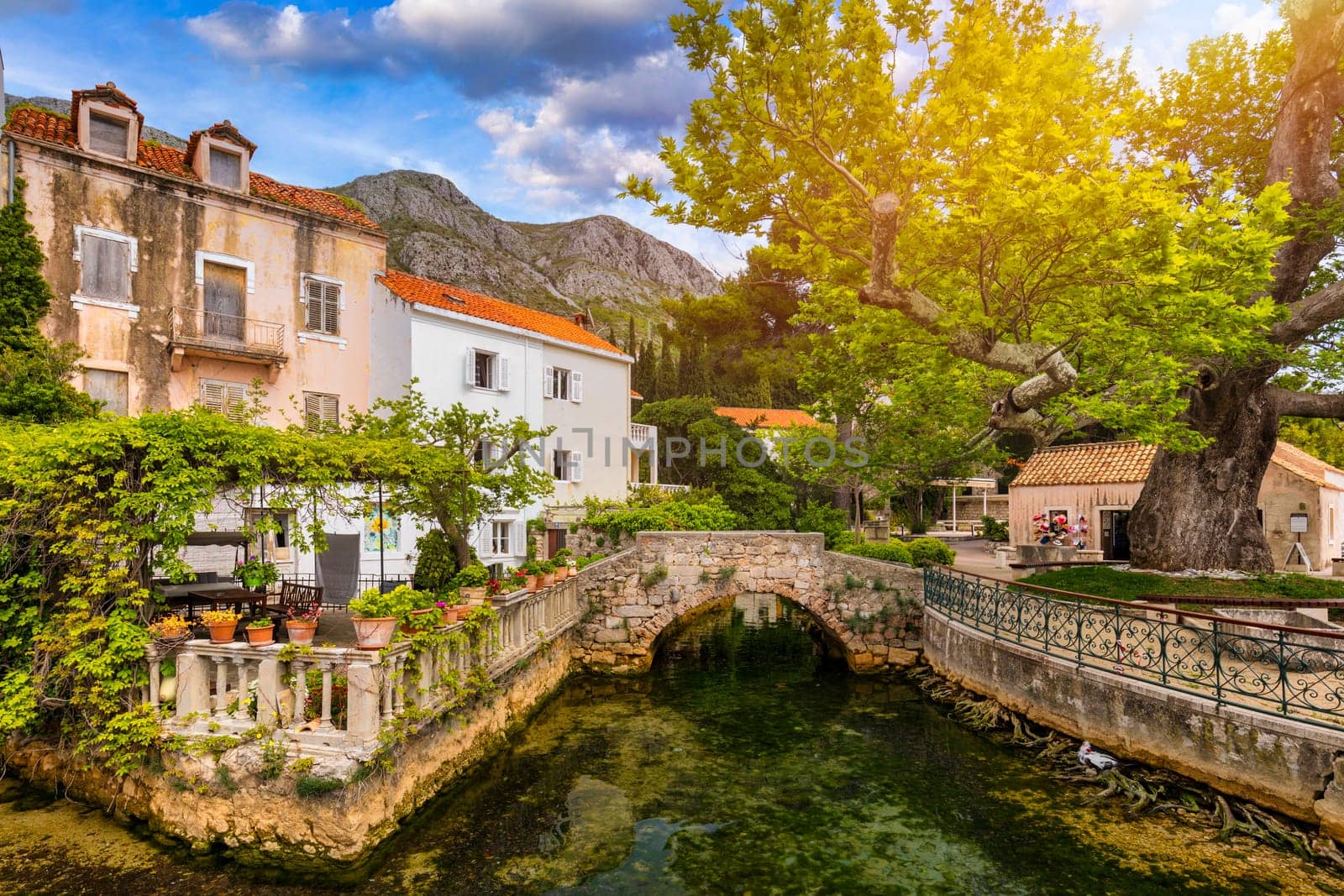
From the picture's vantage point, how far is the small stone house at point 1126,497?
19.1m

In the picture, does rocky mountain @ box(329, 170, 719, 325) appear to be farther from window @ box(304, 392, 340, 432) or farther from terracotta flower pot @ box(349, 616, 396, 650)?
terracotta flower pot @ box(349, 616, 396, 650)

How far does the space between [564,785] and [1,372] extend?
15.7 meters

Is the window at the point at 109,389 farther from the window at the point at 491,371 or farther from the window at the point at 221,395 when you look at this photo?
the window at the point at 491,371

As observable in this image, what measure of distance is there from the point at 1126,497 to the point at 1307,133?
1076cm

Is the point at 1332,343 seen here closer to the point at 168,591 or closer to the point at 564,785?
the point at 564,785

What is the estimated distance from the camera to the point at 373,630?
27.2 feet

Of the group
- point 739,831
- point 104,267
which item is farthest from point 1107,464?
point 104,267

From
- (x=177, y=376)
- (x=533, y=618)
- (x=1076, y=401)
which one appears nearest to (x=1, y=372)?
(x=177, y=376)

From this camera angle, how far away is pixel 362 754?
300 inches

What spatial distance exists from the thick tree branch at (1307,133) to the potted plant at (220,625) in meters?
19.3

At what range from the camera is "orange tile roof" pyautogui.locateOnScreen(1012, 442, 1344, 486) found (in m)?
20.0

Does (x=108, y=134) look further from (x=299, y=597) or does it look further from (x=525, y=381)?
(x=299, y=597)

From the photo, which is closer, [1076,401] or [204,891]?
[204,891]

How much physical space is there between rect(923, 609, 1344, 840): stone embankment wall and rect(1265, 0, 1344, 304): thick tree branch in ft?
31.6
